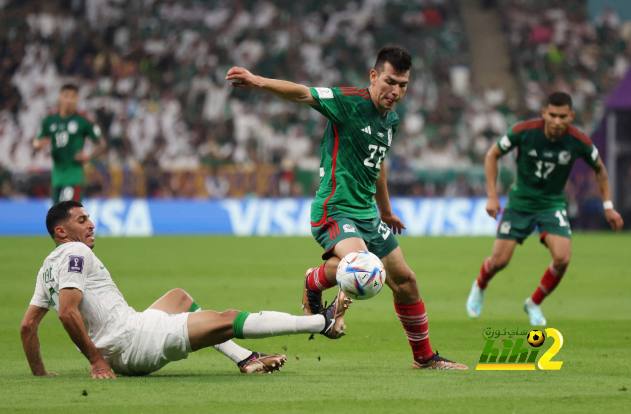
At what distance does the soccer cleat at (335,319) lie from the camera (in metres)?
5.12

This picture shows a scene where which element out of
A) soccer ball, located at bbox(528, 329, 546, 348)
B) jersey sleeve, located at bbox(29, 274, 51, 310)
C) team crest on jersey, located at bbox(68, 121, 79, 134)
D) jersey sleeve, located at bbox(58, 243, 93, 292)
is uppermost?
team crest on jersey, located at bbox(68, 121, 79, 134)

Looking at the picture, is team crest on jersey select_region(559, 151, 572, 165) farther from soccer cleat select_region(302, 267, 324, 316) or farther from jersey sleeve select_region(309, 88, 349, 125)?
soccer cleat select_region(302, 267, 324, 316)

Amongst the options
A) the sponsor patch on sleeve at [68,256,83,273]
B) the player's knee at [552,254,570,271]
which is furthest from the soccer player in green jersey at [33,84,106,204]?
the sponsor patch on sleeve at [68,256,83,273]

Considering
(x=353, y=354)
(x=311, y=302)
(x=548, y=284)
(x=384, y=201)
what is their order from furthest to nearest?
(x=548, y=284)
(x=353, y=354)
(x=384, y=201)
(x=311, y=302)

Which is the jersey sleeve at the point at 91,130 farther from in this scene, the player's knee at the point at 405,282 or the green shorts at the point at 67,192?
the player's knee at the point at 405,282

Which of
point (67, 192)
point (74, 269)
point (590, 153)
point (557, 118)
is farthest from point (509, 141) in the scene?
point (67, 192)

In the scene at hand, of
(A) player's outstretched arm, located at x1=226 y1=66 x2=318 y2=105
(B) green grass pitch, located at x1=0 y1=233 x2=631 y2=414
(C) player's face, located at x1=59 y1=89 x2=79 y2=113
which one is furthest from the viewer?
(C) player's face, located at x1=59 y1=89 x2=79 y2=113

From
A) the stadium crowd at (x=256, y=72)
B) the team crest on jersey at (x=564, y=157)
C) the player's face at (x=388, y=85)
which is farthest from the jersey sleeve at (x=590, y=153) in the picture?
the stadium crowd at (x=256, y=72)

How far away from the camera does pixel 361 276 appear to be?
5117 mm

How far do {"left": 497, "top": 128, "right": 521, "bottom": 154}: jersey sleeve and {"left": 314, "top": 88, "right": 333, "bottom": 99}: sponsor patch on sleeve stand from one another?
3.44 metres

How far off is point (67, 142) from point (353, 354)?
6747mm

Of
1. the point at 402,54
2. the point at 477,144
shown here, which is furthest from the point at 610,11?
the point at 402,54

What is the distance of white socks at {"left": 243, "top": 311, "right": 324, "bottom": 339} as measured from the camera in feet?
16.7

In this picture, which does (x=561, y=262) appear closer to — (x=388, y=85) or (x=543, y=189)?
(x=543, y=189)
